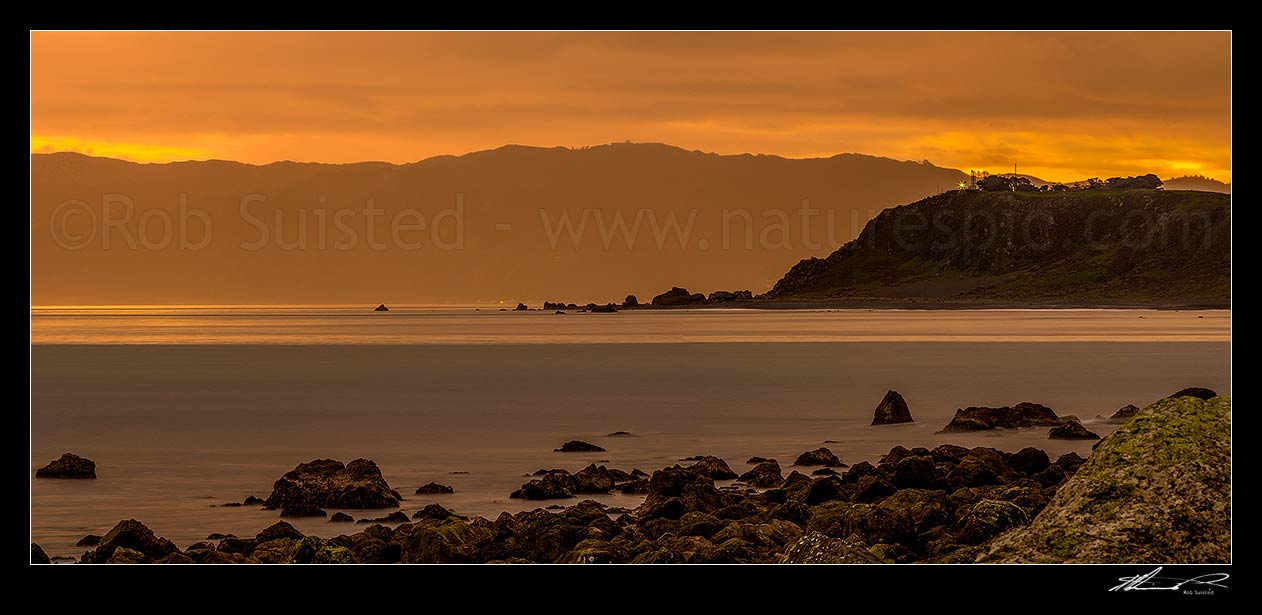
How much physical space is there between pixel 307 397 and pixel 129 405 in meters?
3.97

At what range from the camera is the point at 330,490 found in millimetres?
15711

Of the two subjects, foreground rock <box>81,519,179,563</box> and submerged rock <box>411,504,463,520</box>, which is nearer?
foreground rock <box>81,519,179,563</box>

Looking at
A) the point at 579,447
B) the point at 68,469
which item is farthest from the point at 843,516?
the point at 68,469

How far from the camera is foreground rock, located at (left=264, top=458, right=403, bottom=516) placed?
1556cm

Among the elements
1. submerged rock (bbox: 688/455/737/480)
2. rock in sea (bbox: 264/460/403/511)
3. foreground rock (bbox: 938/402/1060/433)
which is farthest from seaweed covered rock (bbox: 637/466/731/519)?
foreground rock (bbox: 938/402/1060/433)

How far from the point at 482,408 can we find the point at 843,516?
56.9 feet

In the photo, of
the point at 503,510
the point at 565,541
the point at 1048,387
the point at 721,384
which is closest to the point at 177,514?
the point at 503,510

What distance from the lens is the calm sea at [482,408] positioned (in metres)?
18.0

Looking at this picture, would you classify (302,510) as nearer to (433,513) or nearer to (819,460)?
(433,513)

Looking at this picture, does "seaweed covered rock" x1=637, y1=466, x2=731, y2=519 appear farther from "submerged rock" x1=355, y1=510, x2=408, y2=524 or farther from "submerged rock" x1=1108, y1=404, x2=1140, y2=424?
"submerged rock" x1=1108, y1=404, x2=1140, y2=424

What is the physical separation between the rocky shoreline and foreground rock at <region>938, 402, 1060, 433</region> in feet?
19.0

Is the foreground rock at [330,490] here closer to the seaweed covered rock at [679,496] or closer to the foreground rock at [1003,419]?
the seaweed covered rock at [679,496]

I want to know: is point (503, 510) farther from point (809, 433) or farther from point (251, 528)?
point (809, 433)
